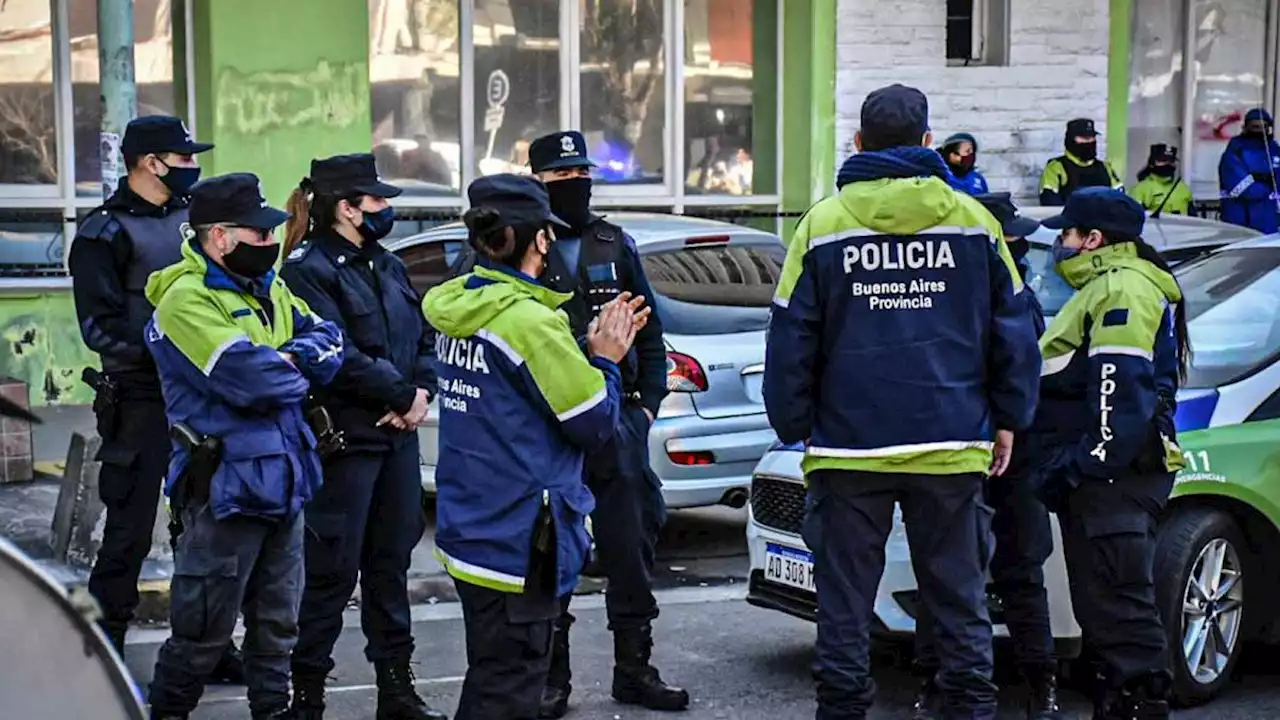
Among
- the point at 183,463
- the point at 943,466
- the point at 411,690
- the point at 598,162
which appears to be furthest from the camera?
the point at 598,162

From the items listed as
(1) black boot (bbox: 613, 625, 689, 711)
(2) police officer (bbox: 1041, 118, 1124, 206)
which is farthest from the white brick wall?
(1) black boot (bbox: 613, 625, 689, 711)

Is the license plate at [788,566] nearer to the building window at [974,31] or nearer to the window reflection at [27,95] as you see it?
the window reflection at [27,95]

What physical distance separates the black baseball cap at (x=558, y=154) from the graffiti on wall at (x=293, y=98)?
5768mm

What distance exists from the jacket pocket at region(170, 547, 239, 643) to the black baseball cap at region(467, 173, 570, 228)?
1.36 m

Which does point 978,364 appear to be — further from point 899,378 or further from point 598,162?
point 598,162

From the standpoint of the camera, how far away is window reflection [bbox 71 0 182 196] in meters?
11.7

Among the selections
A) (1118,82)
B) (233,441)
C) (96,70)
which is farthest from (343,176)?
(1118,82)

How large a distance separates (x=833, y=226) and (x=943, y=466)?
74 centimetres

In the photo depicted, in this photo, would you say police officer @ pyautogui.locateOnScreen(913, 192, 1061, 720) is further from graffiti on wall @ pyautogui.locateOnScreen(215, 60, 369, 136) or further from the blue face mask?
graffiti on wall @ pyautogui.locateOnScreen(215, 60, 369, 136)

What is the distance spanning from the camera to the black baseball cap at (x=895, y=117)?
16.7 feet

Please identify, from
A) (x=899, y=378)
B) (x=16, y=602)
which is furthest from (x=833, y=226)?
(x=16, y=602)

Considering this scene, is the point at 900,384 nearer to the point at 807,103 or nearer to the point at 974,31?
the point at 807,103

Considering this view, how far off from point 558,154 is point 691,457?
8.70ft

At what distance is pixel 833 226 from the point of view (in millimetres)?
5004
